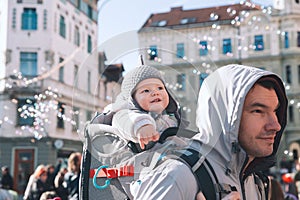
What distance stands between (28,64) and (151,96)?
13.7m

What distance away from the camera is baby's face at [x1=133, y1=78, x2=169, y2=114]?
104cm

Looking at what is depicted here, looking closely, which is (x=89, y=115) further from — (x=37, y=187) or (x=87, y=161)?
(x=37, y=187)

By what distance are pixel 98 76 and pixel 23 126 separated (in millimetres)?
12256

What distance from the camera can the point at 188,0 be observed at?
4.11ft

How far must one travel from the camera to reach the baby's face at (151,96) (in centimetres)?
104

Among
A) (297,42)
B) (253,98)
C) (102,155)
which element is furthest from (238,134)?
(297,42)

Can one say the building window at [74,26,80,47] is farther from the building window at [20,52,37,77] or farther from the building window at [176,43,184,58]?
the building window at [176,43,184,58]

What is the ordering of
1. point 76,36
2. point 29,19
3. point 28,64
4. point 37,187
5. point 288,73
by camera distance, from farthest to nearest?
1. point 288,73
2. point 29,19
3. point 76,36
4. point 28,64
5. point 37,187

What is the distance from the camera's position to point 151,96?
41.6 inches

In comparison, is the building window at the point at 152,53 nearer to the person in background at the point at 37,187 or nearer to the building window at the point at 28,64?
the person in background at the point at 37,187

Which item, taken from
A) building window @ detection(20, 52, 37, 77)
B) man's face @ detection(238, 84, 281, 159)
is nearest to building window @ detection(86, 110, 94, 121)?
man's face @ detection(238, 84, 281, 159)

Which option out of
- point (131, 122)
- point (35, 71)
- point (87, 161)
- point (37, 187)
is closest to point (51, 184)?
point (37, 187)

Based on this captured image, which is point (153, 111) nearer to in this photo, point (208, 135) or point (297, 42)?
point (208, 135)

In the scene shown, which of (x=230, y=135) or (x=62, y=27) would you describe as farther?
(x=62, y=27)
